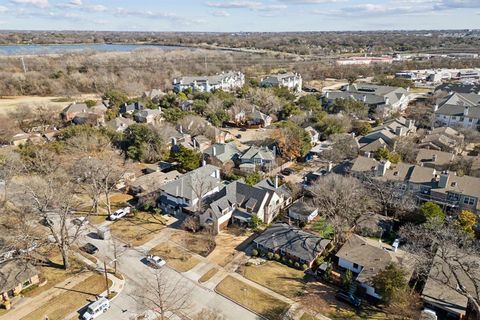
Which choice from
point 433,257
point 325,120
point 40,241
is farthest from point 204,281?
point 325,120

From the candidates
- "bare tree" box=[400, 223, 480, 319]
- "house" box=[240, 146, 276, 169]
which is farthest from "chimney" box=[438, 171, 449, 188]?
"house" box=[240, 146, 276, 169]

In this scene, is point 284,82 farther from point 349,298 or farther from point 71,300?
point 71,300

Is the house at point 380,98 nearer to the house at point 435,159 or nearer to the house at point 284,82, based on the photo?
the house at point 284,82

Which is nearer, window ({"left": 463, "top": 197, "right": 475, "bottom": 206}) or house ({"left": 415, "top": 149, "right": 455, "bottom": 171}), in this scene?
window ({"left": 463, "top": 197, "right": 475, "bottom": 206})

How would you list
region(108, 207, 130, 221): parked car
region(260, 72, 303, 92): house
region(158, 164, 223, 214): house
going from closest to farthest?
region(108, 207, 130, 221): parked car < region(158, 164, 223, 214): house < region(260, 72, 303, 92): house

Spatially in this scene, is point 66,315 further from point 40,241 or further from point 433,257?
point 433,257

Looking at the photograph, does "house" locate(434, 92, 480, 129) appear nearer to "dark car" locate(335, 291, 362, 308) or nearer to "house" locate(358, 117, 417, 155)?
"house" locate(358, 117, 417, 155)
